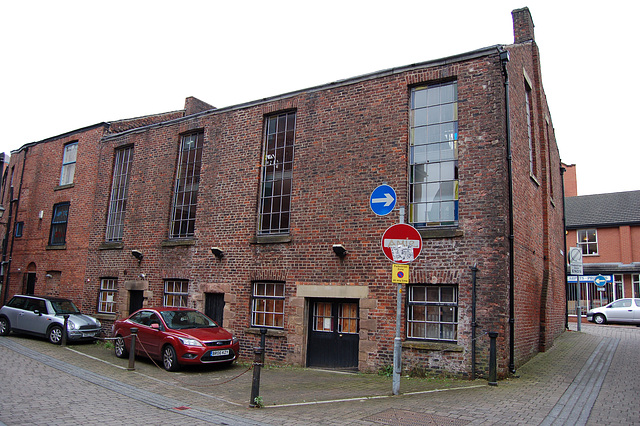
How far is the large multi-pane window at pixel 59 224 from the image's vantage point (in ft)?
68.3

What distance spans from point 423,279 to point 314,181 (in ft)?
13.6

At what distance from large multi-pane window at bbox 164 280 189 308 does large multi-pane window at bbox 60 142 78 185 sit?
8.76 meters

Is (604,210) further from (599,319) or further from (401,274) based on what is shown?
(401,274)

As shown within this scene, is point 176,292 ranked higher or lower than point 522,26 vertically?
lower

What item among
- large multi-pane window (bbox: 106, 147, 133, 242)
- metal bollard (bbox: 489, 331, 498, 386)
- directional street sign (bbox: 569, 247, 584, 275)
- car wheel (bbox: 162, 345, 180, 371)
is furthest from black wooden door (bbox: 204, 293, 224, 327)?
directional street sign (bbox: 569, 247, 584, 275)

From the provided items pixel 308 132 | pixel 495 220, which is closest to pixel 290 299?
pixel 308 132

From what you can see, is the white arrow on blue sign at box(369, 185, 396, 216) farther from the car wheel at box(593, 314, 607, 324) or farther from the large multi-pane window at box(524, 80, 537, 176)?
the car wheel at box(593, 314, 607, 324)

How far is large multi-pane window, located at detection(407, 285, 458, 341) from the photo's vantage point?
10758 mm

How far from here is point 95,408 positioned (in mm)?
7762

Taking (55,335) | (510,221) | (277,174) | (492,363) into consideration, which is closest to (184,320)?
(277,174)

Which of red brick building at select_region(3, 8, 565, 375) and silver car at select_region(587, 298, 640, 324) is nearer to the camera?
red brick building at select_region(3, 8, 565, 375)

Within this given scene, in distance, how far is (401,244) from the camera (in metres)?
8.87

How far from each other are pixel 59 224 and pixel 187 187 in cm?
852

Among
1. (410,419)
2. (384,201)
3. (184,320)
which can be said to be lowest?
(410,419)
